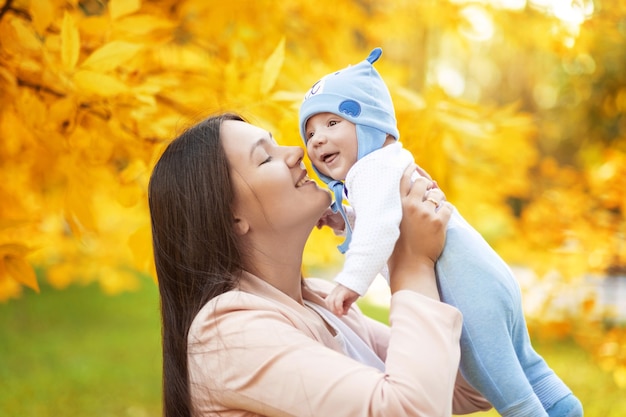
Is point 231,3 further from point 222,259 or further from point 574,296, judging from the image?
point 574,296

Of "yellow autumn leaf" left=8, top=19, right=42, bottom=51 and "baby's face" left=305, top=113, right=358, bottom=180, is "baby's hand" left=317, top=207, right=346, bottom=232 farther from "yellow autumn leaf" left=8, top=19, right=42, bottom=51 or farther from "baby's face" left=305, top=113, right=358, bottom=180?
"yellow autumn leaf" left=8, top=19, right=42, bottom=51

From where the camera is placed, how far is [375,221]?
1.65 meters

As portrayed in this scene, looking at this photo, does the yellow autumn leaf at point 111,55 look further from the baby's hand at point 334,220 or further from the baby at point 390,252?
the baby's hand at point 334,220

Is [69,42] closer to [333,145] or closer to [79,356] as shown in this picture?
[333,145]

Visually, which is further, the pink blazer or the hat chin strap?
the hat chin strap

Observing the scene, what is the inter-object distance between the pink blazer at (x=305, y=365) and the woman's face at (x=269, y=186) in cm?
21

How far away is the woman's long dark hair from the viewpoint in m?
1.80

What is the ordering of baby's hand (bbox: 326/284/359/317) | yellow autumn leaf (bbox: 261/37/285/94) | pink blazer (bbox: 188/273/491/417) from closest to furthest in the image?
pink blazer (bbox: 188/273/491/417), baby's hand (bbox: 326/284/359/317), yellow autumn leaf (bbox: 261/37/285/94)

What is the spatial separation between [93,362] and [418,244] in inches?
219

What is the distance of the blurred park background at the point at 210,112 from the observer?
2.09 metres

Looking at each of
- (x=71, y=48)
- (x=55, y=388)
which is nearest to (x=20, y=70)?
(x=71, y=48)

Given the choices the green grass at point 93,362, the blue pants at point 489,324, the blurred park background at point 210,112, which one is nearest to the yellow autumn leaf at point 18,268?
the blurred park background at point 210,112

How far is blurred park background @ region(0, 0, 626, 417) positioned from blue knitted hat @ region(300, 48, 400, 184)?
320mm

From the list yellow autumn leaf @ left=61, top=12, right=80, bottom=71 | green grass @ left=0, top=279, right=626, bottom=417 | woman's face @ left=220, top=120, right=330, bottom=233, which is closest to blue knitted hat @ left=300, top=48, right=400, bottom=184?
woman's face @ left=220, top=120, right=330, bottom=233
